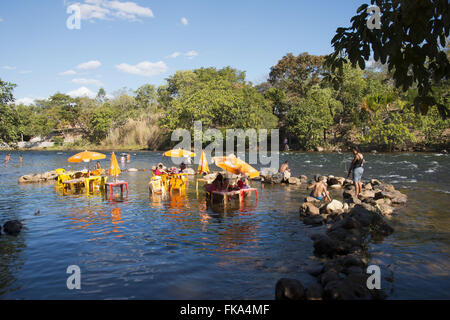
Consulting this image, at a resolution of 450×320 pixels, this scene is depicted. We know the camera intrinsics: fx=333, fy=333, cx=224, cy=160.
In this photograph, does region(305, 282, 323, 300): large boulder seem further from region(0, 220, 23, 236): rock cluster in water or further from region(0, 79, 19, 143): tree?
region(0, 79, 19, 143): tree

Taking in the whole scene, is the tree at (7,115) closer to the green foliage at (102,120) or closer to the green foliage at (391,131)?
the green foliage at (391,131)

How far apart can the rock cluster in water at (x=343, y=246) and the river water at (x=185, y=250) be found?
1.07 ft

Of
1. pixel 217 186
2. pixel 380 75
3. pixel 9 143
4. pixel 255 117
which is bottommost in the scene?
pixel 217 186

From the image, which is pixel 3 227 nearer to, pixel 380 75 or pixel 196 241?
pixel 196 241

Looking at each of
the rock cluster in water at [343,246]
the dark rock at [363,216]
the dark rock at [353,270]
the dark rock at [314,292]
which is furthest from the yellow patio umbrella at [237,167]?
the dark rock at [314,292]

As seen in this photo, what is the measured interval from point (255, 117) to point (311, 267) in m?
44.9

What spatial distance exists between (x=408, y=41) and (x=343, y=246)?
4.99m

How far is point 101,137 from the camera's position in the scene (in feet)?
251

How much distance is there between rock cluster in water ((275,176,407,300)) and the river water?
33 cm

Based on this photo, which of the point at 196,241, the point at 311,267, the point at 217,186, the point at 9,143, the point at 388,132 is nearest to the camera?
the point at 311,267

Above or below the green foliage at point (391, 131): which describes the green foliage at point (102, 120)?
above

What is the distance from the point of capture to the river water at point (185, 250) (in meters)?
6.13

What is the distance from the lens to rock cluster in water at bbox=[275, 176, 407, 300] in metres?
5.43
